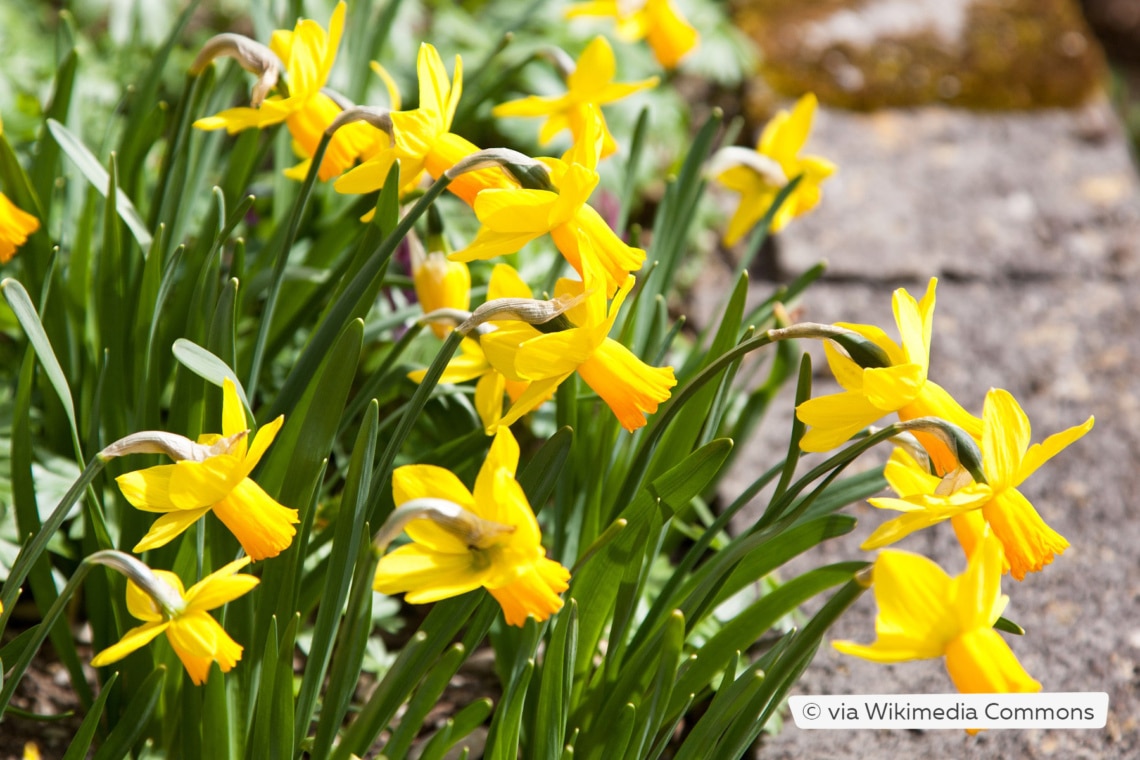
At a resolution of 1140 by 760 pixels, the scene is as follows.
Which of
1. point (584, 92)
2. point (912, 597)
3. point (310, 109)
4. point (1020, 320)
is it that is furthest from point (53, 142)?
point (1020, 320)

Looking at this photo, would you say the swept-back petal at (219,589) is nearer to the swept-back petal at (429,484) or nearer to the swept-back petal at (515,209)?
the swept-back petal at (429,484)

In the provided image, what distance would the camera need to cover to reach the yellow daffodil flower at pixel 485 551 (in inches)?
31.5

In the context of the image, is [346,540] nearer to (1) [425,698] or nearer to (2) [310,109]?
(1) [425,698]

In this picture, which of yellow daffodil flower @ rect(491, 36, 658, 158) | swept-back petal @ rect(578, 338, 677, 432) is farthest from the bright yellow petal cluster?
swept-back petal @ rect(578, 338, 677, 432)

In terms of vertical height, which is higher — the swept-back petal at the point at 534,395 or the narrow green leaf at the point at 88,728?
the swept-back petal at the point at 534,395

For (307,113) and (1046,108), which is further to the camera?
(1046,108)

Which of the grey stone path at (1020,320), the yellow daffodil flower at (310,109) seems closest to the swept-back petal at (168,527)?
the yellow daffodil flower at (310,109)

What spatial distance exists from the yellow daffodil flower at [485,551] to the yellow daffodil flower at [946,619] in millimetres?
241

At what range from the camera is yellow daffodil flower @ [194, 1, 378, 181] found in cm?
116

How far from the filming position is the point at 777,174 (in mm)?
1545

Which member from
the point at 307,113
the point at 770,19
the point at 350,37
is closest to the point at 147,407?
the point at 307,113

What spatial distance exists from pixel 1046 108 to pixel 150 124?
8.01 ft

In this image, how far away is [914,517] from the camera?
84cm

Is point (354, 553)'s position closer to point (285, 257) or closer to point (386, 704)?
point (386, 704)
